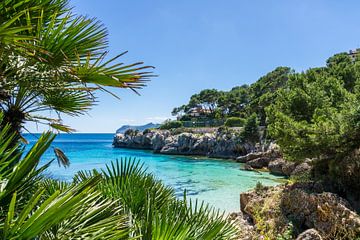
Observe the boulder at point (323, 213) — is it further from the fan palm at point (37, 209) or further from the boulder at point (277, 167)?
the boulder at point (277, 167)

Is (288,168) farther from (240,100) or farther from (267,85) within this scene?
(240,100)

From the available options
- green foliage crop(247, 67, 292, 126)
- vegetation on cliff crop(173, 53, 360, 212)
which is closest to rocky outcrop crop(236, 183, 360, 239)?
vegetation on cliff crop(173, 53, 360, 212)

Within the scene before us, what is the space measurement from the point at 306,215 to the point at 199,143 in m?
37.8

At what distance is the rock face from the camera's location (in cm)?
3941

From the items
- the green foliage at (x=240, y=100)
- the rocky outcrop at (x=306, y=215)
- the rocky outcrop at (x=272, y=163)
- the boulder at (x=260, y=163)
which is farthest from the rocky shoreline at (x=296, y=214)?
the green foliage at (x=240, y=100)

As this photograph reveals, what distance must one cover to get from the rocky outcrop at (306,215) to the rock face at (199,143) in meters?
27.3

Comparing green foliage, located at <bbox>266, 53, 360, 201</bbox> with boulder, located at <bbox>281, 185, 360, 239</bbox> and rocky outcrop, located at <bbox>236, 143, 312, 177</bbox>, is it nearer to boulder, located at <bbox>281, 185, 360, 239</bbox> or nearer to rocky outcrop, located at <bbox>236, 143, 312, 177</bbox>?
boulder, located at <bbox>281, 185, 360, 239</bbox>

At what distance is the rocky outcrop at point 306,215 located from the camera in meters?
6.30

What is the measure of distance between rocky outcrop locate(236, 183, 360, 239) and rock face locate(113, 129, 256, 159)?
2733 centimetres

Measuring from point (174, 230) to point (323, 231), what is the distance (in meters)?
6.21

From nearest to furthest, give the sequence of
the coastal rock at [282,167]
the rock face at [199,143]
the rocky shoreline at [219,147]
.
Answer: the coastal rock at [282,167]
the rocky shoreline at [219,147]
the rock face at [199,143]

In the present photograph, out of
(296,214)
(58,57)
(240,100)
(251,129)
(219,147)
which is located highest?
(240,100)

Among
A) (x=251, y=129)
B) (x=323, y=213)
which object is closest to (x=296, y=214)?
(x=323, y=213)

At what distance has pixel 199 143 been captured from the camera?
149 ft
